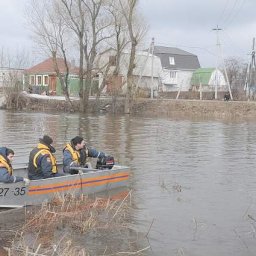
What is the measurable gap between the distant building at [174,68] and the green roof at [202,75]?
2.93 ft

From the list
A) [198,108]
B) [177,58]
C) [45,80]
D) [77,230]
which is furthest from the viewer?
[177,58]

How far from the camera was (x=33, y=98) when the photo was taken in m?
53.9

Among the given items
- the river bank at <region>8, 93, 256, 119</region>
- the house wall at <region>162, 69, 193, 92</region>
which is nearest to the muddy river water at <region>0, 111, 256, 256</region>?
the river bank at <region>8, 93, 256, 119</region>

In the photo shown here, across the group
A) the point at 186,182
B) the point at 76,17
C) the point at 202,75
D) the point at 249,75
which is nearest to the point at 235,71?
the point at 202,75

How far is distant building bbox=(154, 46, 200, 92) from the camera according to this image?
78000mm

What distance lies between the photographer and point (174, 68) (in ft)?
258

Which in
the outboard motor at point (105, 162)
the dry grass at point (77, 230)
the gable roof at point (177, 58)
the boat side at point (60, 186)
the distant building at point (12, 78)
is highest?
the gable roof at point (177, 58)

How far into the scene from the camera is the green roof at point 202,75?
7811 centimetres

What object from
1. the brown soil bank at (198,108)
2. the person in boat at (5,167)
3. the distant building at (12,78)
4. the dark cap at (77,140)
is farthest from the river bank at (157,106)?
the person in boat at (5,167)

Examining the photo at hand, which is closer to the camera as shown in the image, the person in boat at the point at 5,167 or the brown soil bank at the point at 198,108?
the person in boat at the point at 5,167

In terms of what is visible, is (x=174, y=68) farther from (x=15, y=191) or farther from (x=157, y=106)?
(x=15, y=191)

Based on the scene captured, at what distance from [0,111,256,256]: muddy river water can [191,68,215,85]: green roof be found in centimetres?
4979

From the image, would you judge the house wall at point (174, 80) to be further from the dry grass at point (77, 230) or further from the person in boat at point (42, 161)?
the dry grass at point (77, 230)

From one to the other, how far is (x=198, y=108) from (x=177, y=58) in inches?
1345
